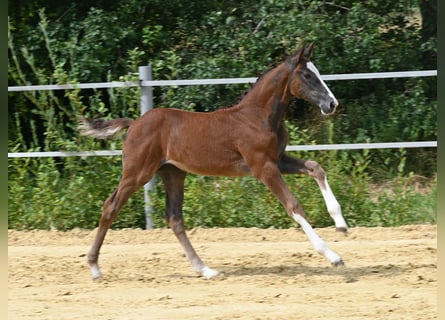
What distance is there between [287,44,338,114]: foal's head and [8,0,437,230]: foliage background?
2.45 meters

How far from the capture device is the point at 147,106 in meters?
8.77

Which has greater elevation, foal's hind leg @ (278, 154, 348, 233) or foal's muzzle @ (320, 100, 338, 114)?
foal's muzzle @ (320, 100, 338, 114)

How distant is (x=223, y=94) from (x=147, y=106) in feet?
6.98

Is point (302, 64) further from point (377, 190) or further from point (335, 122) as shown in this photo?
point (335, 122)

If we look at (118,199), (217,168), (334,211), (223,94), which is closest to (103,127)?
(118,199)

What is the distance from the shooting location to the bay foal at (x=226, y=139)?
616 centimetres

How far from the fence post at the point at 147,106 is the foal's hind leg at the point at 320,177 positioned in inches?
108

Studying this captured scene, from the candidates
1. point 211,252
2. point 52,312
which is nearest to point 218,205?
point 211,252

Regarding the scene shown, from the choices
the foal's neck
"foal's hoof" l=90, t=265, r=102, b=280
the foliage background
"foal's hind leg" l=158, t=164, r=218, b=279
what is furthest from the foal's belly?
the foliage background

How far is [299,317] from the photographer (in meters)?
4.79

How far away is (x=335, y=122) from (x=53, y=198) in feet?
13.2

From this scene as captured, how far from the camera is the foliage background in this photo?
28.6ft

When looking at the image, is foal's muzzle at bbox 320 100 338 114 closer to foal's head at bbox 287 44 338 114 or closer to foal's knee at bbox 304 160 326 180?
foal's head at bbox 287 44 338 114

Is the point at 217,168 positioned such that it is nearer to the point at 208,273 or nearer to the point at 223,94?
the point at 208,273
